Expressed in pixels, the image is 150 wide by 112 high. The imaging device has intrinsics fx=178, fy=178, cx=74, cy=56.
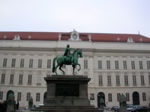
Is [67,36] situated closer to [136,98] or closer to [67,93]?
[136,98]

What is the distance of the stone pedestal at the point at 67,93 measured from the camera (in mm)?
14437

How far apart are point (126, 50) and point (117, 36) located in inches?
273

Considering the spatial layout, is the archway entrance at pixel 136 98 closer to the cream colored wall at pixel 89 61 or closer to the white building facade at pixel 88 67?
the white building facade at pixel 88 67

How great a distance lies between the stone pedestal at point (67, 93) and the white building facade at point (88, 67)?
2425 cm

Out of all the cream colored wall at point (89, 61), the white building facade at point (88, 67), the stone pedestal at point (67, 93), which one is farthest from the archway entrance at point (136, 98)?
the stone pedestal at point (67, 93)

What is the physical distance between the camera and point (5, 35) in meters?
45.8

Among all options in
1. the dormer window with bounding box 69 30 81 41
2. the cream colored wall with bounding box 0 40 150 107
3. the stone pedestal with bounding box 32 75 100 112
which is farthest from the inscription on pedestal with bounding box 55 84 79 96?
the dormer window with bounding box 69 30 81 41

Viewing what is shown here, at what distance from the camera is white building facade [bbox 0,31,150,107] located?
39.5 m

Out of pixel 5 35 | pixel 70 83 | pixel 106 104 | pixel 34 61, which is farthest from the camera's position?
pixel 5 35

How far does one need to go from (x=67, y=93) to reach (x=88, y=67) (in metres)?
26.3

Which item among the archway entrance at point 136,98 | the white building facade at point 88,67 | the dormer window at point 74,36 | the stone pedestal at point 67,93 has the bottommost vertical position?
the archway entrance at point 136,98

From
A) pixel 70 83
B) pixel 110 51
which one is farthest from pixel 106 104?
pixel 70 83

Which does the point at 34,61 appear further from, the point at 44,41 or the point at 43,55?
the point at 44,41

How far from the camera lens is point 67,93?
14969mm
